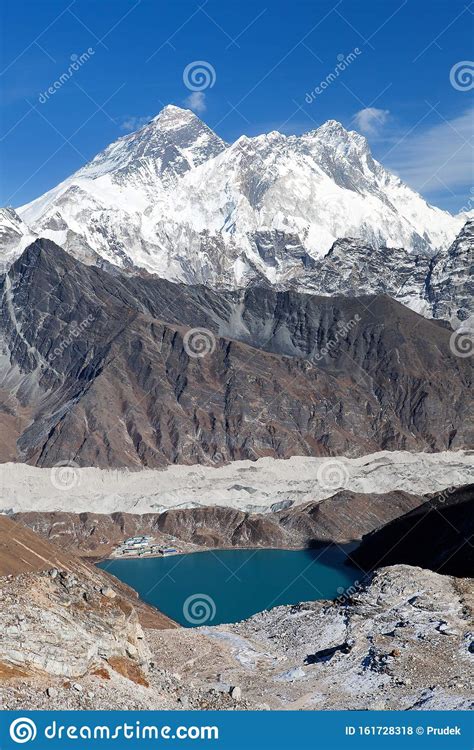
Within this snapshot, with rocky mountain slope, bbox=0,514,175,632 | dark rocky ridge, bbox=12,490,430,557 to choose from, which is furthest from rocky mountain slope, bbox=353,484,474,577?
rocky mountain slope, bbox=0,514,175,632

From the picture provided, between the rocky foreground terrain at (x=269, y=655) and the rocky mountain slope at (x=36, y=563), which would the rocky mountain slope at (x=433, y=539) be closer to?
the rocky foreground terrain at (x=269, y=655)

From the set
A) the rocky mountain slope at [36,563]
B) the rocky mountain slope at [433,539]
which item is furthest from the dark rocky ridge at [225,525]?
the rocky mountain slope at [36,563]

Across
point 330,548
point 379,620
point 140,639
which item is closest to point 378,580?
point 379,620

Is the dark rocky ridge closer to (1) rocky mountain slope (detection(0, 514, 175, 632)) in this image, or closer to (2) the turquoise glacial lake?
(2) the turquoise glacial lake

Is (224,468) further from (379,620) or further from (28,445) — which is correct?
(379,620)

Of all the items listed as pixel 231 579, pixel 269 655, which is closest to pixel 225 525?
pixel 231 579

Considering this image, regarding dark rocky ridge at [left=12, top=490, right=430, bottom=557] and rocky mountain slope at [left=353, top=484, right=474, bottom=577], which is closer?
rocky mountain slope at [left=353, top=484, right=474, bottom=577]

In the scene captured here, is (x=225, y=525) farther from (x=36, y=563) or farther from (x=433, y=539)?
(x=36, y=563)

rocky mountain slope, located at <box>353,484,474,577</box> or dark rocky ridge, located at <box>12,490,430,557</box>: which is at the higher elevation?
rocky mountain slope, located at <box>353,484,474,577</box>
